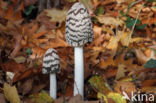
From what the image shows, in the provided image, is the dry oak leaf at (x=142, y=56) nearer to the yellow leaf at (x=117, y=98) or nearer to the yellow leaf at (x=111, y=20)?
the yellow leaf at (x=111, y=20)

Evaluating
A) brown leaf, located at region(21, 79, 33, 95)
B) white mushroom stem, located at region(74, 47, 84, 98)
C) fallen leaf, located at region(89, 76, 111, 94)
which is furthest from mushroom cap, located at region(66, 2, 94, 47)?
brown leaf, located at region(21, 79, 33, 95)

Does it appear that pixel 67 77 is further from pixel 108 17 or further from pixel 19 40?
pixel 108 17

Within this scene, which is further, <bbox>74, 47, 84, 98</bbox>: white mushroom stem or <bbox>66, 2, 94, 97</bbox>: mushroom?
<bbox>74, 47, 84, 98</bbox>: white mushroom stem

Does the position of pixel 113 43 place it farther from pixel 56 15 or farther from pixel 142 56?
pixel 56 15

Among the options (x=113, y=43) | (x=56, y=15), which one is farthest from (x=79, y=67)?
(x=56, y=15)

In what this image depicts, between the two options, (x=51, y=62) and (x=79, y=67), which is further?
(x=79, y=67)

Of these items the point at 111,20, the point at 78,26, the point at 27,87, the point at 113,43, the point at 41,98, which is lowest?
A: the point at 41,98

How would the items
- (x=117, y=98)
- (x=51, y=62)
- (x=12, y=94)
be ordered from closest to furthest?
(x=12, y=94) < (x=117, y=98) < (x=51, y=62)

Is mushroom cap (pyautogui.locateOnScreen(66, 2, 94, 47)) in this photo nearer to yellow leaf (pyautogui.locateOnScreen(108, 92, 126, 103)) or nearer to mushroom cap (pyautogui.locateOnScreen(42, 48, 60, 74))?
mushroom cap (pyautogui.locateOnScreen(42, 48, 60, 74))
